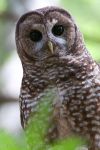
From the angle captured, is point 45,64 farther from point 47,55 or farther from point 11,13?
point 11,13

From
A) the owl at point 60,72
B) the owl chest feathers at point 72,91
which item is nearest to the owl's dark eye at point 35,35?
the owl at point 60,72

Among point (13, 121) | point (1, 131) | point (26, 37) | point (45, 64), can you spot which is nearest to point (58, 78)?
point (45, 64)

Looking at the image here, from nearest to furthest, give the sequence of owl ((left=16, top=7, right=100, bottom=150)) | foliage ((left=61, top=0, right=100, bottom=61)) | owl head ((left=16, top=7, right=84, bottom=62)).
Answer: owl ((left=16, top=7, right=100, bottom=150)) → owl head ((left=16, top=7, right=84, bottom=62)) → foliage ((left=61, top=0, right=100, bottom=61))

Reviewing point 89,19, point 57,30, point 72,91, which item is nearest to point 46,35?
point 57,30

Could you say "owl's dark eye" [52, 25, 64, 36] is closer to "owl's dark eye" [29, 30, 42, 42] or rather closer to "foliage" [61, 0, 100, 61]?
"owl's dark eye" [29, 30, 42, 42]

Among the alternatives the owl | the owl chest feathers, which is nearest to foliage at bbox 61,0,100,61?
the owl

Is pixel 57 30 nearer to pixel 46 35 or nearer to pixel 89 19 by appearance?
pixel 46 35

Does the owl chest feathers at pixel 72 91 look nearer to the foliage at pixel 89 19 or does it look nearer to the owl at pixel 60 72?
the owl at pixel 60 72

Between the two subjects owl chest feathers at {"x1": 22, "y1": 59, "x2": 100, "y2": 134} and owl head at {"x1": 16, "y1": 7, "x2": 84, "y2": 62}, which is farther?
owl head at {"x1": 16, "y1": 7, "x2": 84, "y2": 62}
